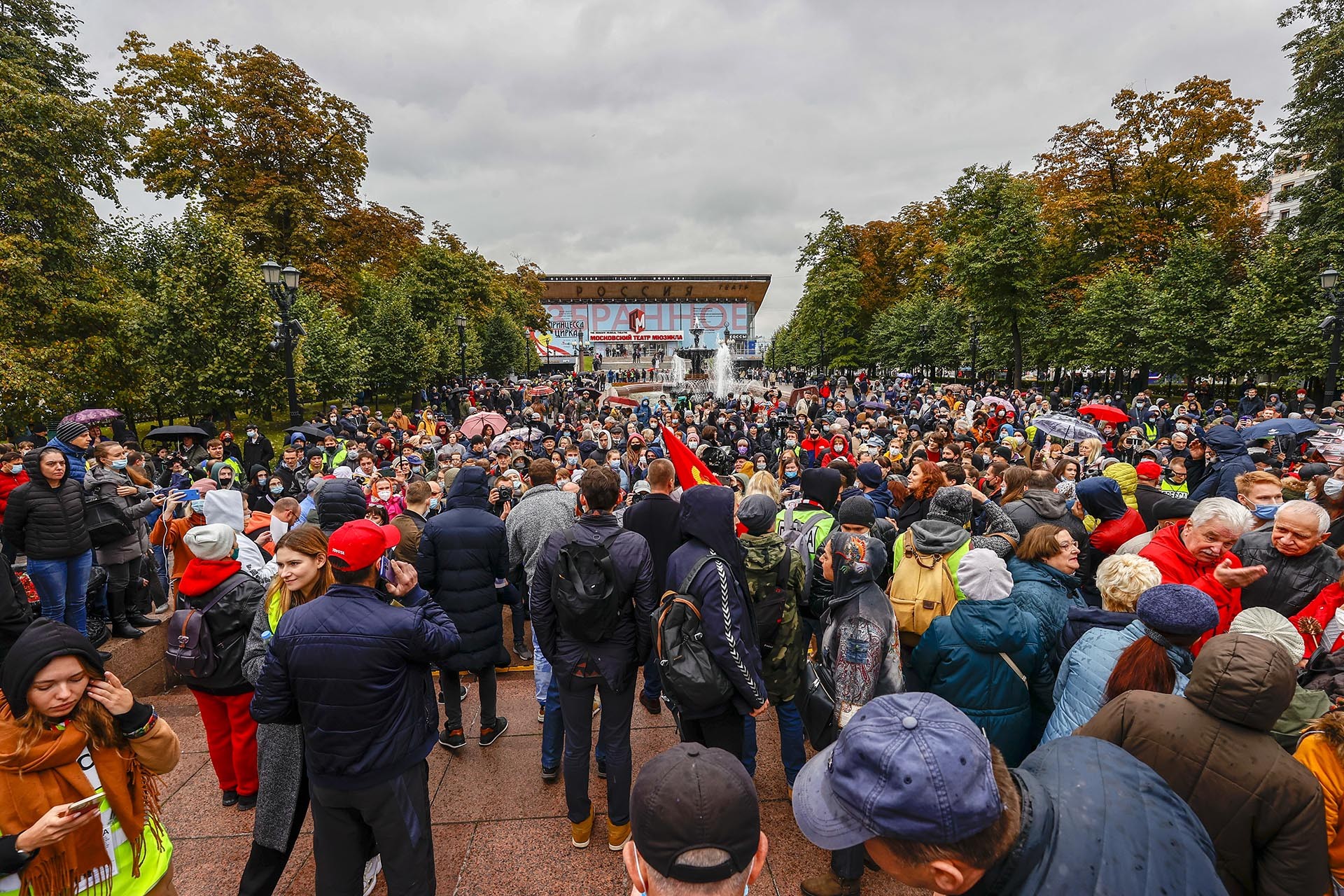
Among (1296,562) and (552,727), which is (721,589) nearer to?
(552,727)

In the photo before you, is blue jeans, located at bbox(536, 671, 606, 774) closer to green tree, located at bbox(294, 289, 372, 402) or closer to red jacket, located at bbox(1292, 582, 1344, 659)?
red jacket, located at bbox(1292, 582, 1344, 659)

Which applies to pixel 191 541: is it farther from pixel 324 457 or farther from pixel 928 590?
pixel 324 457

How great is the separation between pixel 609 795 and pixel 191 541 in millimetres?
2591

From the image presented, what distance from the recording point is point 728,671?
3025 millimetres

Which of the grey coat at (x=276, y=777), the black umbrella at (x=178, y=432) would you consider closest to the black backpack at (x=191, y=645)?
the grey coat at (x=276, y=777)

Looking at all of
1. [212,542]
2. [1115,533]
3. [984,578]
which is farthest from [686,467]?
[212,542]

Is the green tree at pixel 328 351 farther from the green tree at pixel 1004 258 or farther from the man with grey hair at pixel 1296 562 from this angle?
the green tree at pixel 1004 258

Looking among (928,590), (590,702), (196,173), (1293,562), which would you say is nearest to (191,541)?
(590,702)

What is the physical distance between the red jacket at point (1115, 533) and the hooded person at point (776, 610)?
2661 millimetres

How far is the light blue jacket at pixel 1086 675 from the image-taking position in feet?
8.27

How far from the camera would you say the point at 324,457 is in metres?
9.05

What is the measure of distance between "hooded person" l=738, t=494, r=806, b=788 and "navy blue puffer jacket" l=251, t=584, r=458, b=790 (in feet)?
5.62

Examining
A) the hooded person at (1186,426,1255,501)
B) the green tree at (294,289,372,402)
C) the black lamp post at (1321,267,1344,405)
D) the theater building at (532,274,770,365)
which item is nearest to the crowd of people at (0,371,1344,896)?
the hooded person at (1186,426,1255,501)

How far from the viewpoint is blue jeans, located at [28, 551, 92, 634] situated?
5051mm
